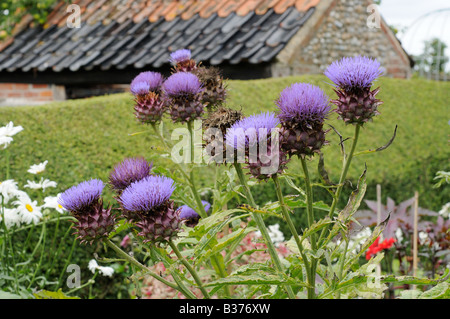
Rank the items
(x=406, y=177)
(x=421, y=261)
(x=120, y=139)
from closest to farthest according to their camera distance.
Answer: (x=421, y=261) < (x=120, y=139) < (x=406, y=177)

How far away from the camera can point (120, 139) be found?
12.8 feet

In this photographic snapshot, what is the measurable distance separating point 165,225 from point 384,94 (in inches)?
216

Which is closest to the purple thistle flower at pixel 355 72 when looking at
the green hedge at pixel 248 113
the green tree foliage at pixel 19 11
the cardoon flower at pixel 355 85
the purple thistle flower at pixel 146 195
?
the cardoon flower at pixel 355 85

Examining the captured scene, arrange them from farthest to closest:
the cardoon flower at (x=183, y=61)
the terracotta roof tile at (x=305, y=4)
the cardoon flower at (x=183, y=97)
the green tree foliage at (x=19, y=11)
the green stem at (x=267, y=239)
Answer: the green tree foliage at (x=19, y=11), the terracotta roof tile at (x=305, y=4), the cardoon flower at (x=183, y=61), the cardoon flower at (x=183, y=97), the green stem at (x=267, y=239)

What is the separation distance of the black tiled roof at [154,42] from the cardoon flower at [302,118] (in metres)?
4.31

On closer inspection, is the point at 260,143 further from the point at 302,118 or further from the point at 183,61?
the point at 183,61

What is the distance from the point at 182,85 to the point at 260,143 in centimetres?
59

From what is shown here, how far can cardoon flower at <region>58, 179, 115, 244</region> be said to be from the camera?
1.35 meters

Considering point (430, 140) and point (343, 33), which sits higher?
point (343, 33)

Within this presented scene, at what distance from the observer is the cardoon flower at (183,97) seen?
173 centimetres

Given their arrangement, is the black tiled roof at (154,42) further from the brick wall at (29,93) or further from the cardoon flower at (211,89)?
the cardoon flower at (211,89)

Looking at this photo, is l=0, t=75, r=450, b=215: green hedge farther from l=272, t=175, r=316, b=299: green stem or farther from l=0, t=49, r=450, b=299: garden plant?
l=272, t=175, r=316, b=299: green stem

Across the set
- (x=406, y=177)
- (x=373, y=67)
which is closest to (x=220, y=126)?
(x=373, y=67)

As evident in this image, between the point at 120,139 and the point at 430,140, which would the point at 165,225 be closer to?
Answer: the point at 120,139
